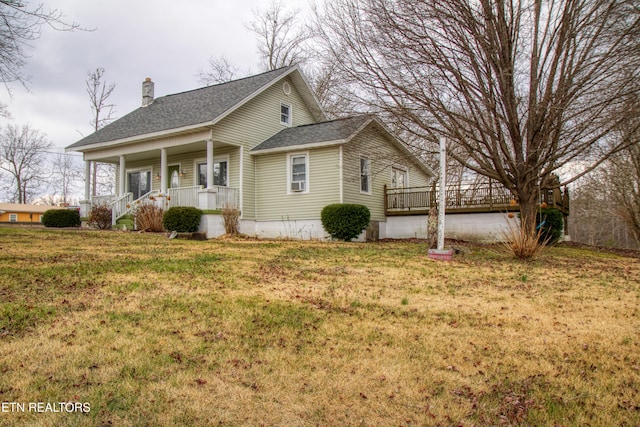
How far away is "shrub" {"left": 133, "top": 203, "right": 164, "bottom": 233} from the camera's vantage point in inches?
634

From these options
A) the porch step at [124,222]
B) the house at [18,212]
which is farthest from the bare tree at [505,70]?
the house at [18,212]

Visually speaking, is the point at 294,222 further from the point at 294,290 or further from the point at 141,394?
the point at 141,394

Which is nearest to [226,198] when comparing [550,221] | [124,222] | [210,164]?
[210,164]

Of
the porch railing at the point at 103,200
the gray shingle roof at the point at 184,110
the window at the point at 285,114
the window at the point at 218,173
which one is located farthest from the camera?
the window at the point at 285,114

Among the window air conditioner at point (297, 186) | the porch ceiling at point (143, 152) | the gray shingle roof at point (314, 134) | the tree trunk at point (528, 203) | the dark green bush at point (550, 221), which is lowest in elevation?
the dark green bush at point (550, 221)

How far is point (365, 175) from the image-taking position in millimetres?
17297

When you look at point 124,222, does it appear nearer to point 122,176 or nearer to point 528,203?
point 122,176

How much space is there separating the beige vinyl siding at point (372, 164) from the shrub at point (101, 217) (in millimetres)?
9376

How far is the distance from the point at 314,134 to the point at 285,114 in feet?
11.0

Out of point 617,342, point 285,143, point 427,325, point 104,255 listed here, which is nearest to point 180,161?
point 285,143

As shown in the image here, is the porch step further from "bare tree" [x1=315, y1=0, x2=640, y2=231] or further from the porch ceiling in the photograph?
"bare tree" [x1=315, y1=0, x2=640, y2=231]

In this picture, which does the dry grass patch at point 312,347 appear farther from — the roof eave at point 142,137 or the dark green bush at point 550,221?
the roof eave at point 142,137

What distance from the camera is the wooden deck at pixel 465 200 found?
52.4 ft

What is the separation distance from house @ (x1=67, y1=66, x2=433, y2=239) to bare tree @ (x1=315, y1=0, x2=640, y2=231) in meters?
2.82
